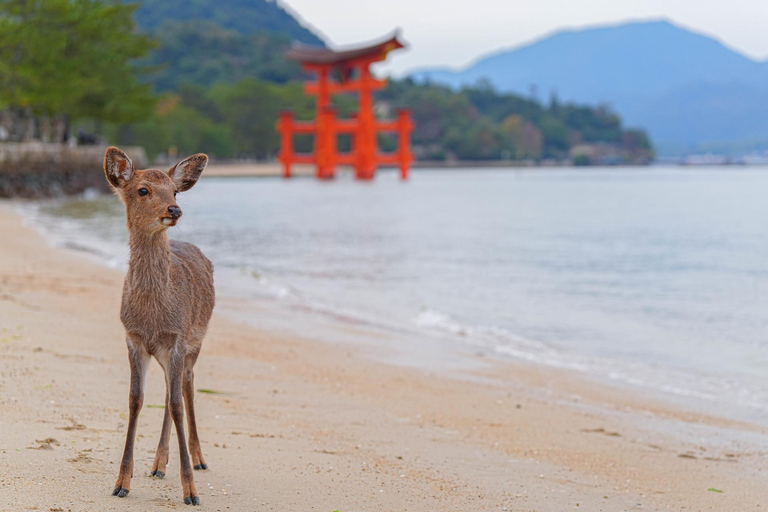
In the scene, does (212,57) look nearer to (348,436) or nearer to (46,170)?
(46,170)

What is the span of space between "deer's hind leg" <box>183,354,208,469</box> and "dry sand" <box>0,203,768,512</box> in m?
0.09

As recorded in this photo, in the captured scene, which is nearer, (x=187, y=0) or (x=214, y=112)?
(x=214, y=112)

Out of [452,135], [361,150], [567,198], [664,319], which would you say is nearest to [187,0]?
[452,135]

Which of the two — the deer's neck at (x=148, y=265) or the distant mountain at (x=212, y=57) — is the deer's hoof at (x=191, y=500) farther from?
the distant mountain at (x=212, y=57)

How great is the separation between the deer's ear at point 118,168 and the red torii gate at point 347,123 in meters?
55.3

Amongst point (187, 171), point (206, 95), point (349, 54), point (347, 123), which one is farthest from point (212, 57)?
point (187, 171)

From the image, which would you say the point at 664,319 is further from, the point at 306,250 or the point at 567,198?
the point at 567,198

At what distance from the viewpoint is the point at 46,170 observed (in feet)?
96.0

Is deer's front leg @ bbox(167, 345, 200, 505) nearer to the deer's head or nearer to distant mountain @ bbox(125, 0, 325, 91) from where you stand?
the deer's head

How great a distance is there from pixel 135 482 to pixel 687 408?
4122mm

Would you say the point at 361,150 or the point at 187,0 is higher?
the point at 187,0

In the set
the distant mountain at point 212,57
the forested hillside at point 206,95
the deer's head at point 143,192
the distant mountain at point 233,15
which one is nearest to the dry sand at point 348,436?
the deer's head at point 143,192

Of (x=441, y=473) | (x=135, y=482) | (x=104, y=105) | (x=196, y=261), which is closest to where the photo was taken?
(x=135, y=482)

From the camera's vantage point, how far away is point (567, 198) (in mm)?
50625
